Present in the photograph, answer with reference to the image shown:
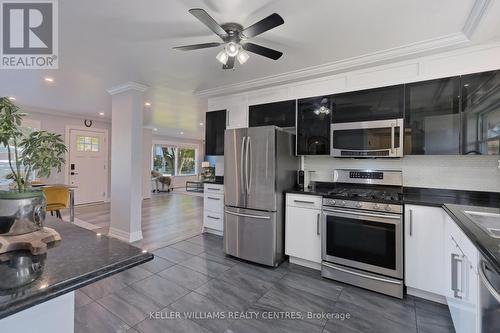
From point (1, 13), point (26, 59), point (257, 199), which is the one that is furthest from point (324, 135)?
point (26, 59)

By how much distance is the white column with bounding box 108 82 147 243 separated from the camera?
11.7 feet

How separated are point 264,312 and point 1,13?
3.36 metres

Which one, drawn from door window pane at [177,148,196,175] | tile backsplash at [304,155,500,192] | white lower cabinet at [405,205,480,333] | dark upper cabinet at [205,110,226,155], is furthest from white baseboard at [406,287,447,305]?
door window pane at [177,148,196,175]

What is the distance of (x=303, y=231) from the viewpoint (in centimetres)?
272

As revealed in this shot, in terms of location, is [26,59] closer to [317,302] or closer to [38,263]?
[38,263]

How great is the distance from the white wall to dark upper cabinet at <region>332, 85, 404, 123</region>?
12 cm

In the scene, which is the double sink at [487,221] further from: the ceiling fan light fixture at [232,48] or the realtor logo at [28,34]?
the realtor logo at [28,34]

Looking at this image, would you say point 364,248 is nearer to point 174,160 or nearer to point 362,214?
point 362,214

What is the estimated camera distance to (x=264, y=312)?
1971 mm

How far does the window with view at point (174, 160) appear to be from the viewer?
10219 millimetres

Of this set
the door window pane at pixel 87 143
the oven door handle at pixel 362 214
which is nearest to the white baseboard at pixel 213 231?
the oven door handle at pixel 362 214

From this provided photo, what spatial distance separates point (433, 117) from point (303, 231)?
1.80 metres

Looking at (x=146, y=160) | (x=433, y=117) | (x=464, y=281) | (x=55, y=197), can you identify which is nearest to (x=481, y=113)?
(x=433, y=117)

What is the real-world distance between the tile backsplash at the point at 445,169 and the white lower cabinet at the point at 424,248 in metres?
0.66
